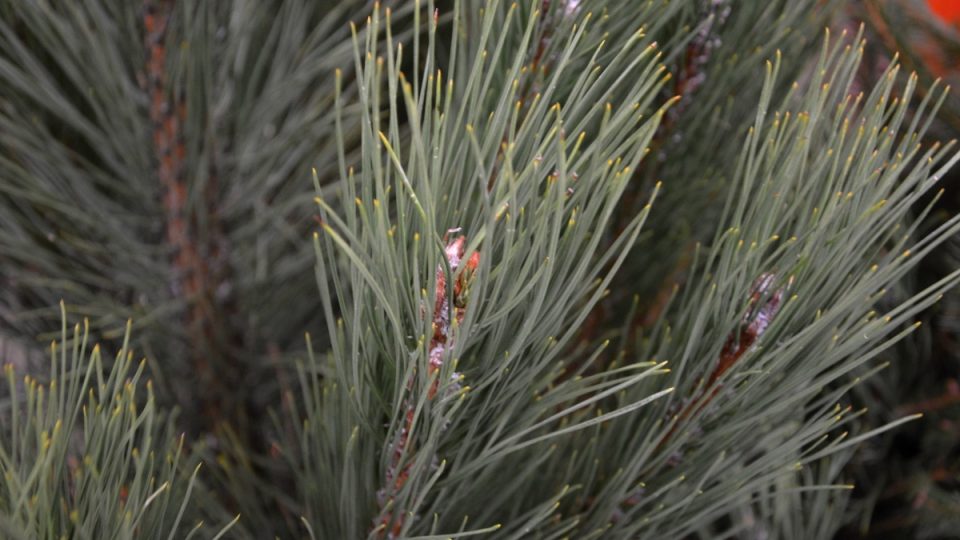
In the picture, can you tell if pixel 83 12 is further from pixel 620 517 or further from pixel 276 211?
pixel 620 517

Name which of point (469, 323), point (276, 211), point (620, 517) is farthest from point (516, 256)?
point (276, 211)

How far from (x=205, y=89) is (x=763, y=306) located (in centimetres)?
28

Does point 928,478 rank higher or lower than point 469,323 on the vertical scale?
lower

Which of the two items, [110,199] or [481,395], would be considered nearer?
[481,395]

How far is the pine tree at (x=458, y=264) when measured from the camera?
0.31m

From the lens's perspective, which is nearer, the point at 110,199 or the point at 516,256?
the point at 516,256

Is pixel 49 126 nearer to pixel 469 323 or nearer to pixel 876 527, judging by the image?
pixel 469 323

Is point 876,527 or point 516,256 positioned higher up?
point 516,256

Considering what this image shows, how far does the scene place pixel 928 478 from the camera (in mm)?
550

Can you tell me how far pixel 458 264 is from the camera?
0.30 metres

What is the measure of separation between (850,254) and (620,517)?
0.12 m

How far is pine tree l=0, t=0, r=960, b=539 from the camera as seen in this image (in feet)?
1.02

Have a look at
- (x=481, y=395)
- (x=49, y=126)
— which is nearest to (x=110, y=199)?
(x=49, y=126)

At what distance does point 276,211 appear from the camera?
53 centimetres
